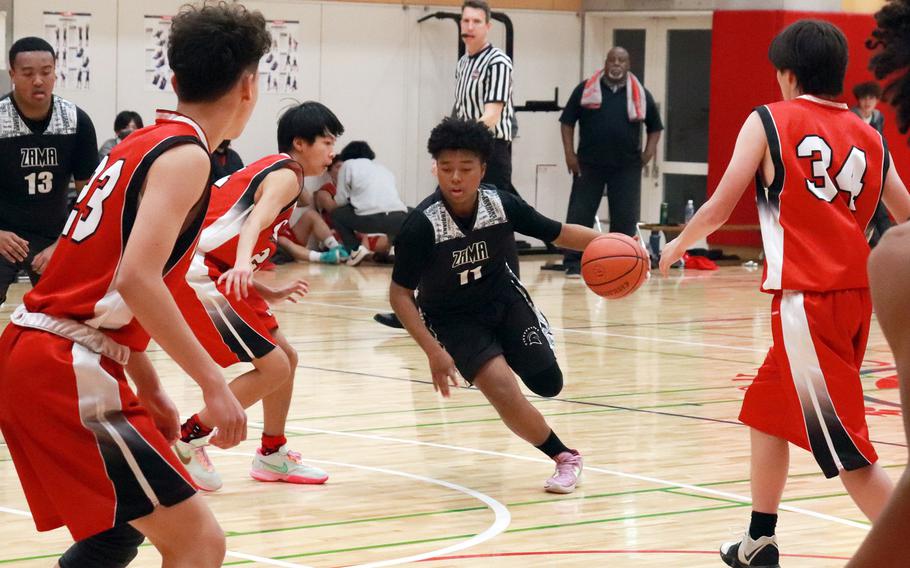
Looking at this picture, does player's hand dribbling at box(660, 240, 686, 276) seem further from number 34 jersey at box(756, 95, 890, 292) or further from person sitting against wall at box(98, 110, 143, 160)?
person sitting against wall at box(98, 110, 143, 160)

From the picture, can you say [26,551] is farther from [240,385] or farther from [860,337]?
[860,337]

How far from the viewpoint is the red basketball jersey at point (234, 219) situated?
534 centimetres

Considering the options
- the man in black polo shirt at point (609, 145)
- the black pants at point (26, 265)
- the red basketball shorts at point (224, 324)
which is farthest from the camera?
the man in black polo shirt at point (609, 145)

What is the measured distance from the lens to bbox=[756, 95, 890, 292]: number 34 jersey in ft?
13.5

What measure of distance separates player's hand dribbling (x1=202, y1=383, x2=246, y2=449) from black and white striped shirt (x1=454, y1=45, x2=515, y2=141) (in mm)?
7524

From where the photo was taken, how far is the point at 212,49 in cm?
306

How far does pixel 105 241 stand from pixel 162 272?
0.44 ft

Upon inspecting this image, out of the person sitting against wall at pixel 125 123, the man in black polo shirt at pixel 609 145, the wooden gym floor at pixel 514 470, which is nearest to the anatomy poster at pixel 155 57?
the person sitting against wall at pixel 125 123

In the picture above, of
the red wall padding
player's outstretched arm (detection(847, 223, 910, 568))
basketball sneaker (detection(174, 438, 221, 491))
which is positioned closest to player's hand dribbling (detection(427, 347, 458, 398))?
basketball sneaker (detection(174, 438, 221, 491))

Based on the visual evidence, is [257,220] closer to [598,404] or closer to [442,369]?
[442,369]

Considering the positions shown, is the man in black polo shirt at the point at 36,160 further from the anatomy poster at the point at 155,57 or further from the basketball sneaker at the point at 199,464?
the anatomy poster at the point at 155,57

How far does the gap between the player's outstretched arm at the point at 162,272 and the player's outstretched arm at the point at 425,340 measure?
2074 millimetres

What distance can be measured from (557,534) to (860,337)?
1156 mm

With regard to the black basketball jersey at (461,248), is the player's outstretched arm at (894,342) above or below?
above
